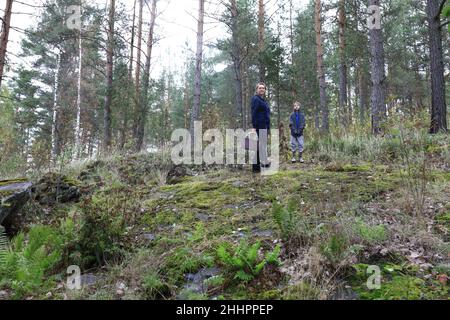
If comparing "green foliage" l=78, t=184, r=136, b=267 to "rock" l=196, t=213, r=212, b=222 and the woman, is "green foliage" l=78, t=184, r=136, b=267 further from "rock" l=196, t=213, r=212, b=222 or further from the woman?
the woman

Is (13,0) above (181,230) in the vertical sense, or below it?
above

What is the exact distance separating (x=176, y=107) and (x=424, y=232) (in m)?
27.6

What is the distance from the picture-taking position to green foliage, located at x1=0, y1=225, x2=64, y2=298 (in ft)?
9.97

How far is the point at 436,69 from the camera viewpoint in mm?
9656

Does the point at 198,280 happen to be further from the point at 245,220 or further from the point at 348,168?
the point at 348,168

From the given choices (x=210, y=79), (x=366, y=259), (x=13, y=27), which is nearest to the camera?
(x=366, y=259)

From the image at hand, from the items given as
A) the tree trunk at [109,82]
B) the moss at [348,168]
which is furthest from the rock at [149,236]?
the tree trunk at [109,82]

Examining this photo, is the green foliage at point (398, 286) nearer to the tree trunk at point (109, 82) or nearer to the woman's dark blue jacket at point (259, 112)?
the woman's dark blue jacket at point (259, 112)

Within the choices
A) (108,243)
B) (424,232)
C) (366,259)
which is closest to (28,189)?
(108,243)

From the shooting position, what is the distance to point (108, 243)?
3730 millimetres

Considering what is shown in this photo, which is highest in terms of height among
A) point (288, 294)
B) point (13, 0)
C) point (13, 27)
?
point (13, 0)

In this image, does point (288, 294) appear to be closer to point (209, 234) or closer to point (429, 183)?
point (209, 234)

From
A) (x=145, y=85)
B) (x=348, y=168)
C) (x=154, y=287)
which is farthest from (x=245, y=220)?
(x=145, y=85)

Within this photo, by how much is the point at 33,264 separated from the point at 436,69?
432 inches
